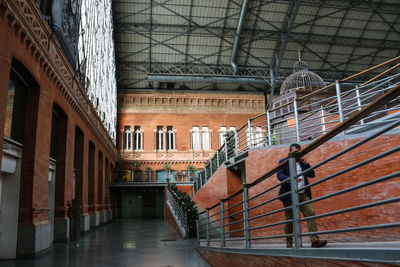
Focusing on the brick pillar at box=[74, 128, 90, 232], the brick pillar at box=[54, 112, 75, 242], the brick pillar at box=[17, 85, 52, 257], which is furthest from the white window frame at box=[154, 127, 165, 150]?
the brick pillar at box=[17, 85, 52, 257]

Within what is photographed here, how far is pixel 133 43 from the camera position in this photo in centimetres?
2788

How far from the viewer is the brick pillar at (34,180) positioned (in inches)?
323

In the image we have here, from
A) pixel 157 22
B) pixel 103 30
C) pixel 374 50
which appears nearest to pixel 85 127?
pixel 103 30

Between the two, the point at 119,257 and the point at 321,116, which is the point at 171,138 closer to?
the point at 119,257

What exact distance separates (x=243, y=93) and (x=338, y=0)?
11.4 meters

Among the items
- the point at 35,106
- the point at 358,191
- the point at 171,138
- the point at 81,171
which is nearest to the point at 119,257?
the point at 35,106

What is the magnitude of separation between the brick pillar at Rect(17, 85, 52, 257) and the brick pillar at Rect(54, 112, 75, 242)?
6.92 ft

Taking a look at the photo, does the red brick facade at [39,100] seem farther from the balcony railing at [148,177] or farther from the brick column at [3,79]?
the balcony railing at [148,177]

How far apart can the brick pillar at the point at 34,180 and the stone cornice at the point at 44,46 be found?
105 cm

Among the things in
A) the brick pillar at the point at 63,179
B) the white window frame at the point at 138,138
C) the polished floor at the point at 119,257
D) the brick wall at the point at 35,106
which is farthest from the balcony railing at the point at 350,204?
the white window frame at the point at 138,138

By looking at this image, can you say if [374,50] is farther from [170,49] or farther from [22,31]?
[22,31]

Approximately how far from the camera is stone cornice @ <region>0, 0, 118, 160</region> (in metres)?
7.24

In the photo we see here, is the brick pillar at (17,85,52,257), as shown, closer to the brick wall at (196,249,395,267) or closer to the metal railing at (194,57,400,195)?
the brick wall at (196,249,395,267)

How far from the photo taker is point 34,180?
8.73 meters
